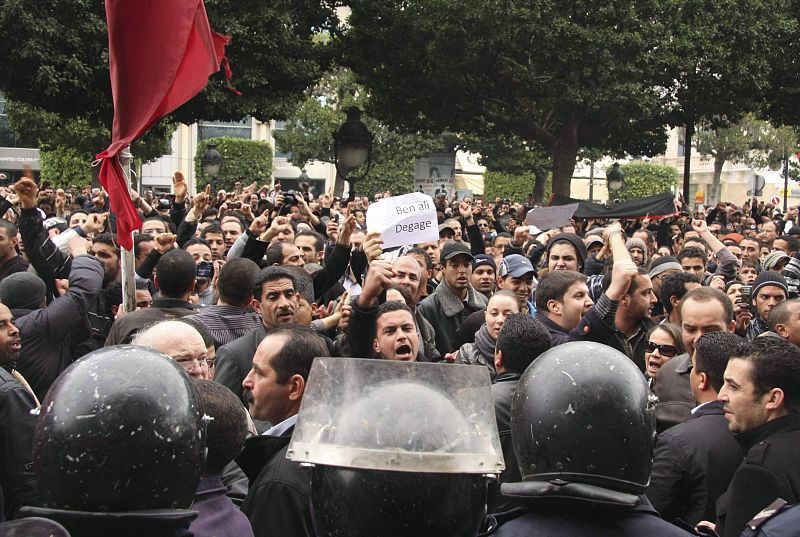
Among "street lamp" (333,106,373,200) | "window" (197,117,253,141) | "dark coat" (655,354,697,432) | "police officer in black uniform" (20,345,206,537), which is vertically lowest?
"dark coat" (655,354,697,432)

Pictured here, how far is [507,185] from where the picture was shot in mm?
56344

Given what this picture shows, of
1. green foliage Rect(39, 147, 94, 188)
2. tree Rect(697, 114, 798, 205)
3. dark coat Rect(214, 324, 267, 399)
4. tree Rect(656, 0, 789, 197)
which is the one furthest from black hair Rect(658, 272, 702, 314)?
tree Rect(697, 114, 798, 205)

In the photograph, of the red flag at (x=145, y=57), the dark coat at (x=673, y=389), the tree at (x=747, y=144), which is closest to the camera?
the dark coat at (x=673, y=389)

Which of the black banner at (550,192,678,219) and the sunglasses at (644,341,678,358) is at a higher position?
the black banner at (550,192,678,219)

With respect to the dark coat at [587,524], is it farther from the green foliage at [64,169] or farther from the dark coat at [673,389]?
the green foliage at [64,169]

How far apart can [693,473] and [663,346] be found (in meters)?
1.74

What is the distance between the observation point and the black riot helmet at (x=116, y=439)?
1.94 meters

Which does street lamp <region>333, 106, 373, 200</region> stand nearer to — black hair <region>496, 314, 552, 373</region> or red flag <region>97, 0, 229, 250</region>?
red flag <region>97, 0, 229, 250</region>

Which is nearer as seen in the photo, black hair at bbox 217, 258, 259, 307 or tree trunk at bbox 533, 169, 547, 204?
black hair at bbox 217, 258, 259, 307

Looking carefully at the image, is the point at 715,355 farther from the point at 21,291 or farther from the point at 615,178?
the point at 615,178

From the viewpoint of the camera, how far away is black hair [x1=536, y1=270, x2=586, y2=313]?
19.0ft

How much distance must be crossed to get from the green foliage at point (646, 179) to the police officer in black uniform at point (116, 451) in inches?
2382

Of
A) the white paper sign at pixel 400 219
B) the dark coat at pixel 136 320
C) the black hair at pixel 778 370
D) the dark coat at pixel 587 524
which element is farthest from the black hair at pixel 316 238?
the dark coat at pixel 587 524

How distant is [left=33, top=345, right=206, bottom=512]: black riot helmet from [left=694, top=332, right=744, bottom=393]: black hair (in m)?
2.63
